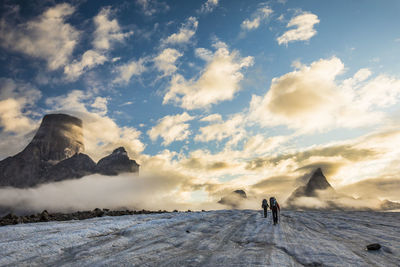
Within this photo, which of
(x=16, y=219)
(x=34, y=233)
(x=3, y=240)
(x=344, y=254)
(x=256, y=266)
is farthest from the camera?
(x=16, y=219)

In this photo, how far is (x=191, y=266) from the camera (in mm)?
8344

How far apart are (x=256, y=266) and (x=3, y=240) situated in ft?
36.9

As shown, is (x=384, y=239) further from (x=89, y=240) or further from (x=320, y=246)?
(x=89, y=240)

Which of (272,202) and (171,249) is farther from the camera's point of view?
(272,202)

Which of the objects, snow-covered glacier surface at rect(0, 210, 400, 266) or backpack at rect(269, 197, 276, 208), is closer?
snow-covered glacier surface at rect(0, 210, 400, 266)

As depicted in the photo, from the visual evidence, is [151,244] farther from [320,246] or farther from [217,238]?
[320,246]

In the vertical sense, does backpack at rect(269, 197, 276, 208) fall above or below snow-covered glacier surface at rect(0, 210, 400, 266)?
above

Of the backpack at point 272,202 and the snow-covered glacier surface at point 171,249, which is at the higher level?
the backpack at point 272,202

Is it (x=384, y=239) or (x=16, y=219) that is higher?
(x=16, y=219)

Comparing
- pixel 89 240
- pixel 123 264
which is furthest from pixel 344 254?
pixel 89 240

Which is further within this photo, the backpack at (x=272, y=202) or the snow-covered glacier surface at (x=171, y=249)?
the backpack at (x=272, y=202)

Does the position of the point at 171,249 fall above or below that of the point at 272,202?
below

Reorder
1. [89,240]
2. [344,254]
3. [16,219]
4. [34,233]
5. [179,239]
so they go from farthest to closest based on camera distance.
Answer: [16,219]
[179,239]
[34,233]
[89,240]
[344,254]

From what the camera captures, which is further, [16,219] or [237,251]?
[16,219]
